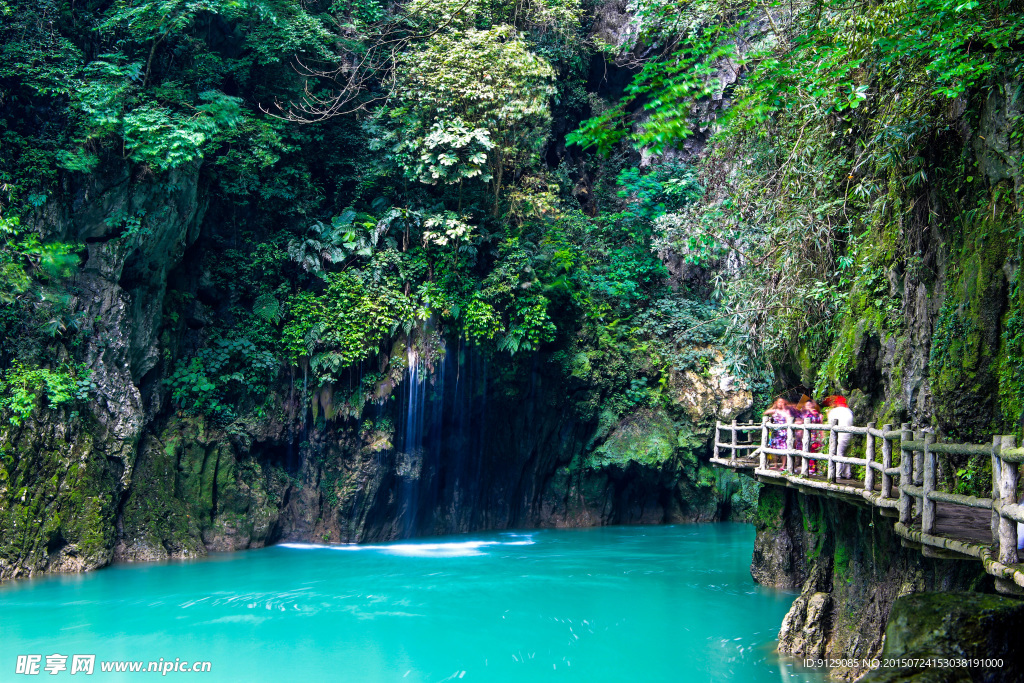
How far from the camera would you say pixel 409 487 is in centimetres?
1672

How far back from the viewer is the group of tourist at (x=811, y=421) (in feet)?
27.3

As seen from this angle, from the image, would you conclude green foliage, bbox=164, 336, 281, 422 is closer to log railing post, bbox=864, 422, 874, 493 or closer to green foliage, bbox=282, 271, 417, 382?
green foliage, bbox=282, 271, 417, 382

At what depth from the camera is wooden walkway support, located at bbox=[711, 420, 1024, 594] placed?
4.50 meters

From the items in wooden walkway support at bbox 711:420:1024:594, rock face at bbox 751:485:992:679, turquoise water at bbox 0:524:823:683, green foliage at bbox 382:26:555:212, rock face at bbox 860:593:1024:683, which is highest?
green foliage at bbox 382:26:555:212

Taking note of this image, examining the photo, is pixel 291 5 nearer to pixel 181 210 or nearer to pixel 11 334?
pixel 181 210

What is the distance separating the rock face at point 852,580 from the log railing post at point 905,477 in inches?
31.2

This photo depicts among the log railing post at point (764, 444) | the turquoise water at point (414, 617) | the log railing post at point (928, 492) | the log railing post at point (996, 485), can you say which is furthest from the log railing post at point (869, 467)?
the turquoise water at point (414, 617)

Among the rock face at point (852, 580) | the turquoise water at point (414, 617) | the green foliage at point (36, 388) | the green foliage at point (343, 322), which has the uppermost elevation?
the green foliage at point (343, 322)

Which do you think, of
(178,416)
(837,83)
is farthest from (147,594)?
(837,83)

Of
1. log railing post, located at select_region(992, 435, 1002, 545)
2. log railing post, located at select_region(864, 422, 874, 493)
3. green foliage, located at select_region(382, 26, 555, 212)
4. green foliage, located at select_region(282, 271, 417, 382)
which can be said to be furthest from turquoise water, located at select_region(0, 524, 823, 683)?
green foliage, located at select_region(382, 26, 555, 212)

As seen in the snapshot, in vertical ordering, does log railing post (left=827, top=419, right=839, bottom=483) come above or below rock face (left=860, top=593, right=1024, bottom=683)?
above

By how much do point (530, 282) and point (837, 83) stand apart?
8.64 m

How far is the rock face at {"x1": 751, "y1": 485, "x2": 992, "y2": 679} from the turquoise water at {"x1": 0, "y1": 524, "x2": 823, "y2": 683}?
23.8 inches

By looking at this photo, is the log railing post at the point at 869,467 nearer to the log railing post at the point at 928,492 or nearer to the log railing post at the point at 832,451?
the log railing post at the point at 832,451
